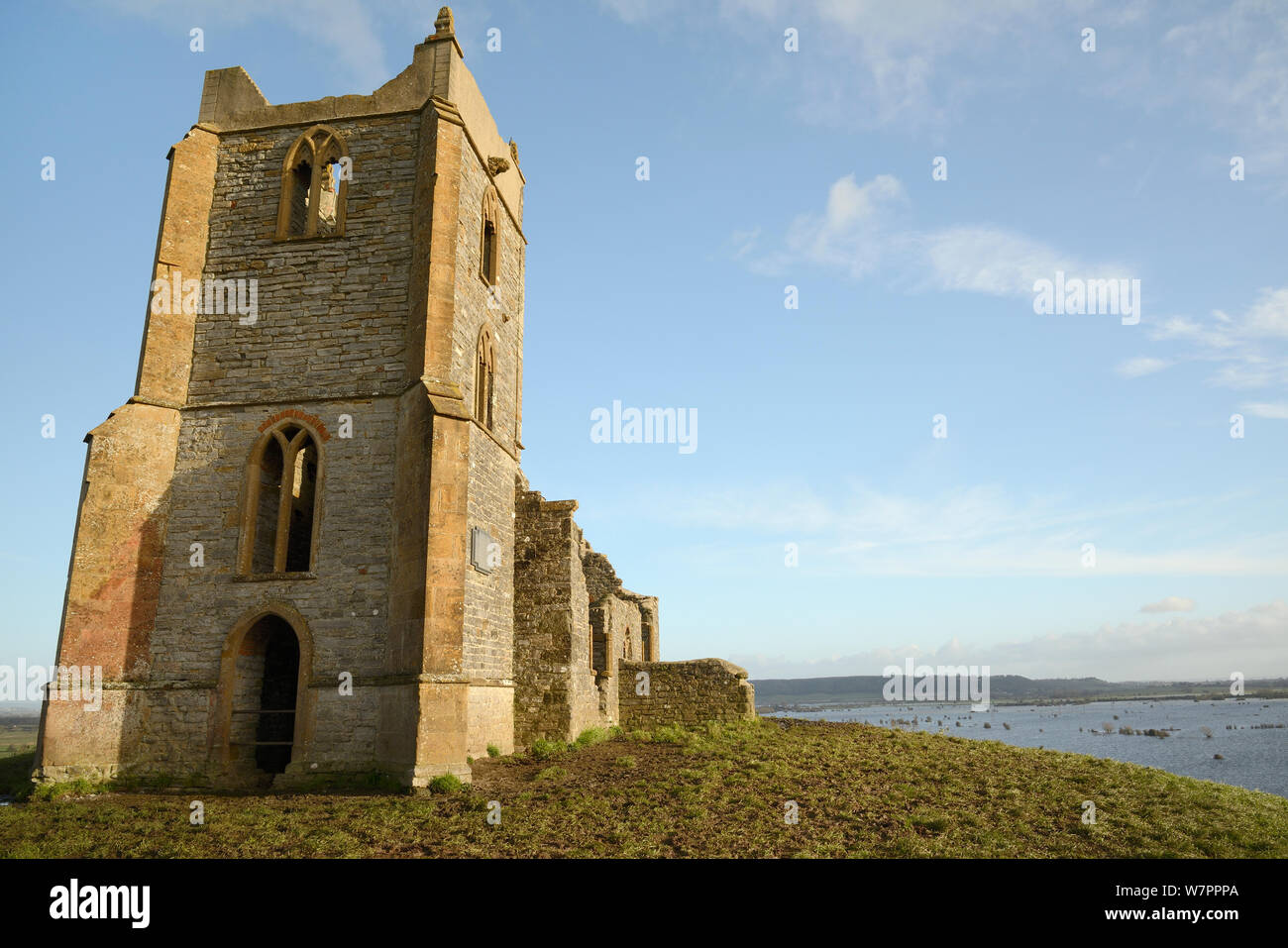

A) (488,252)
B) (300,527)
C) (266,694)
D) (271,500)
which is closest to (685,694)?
(266,694)

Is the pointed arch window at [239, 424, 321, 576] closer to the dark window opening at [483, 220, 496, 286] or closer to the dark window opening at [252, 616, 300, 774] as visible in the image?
the dark window opening at [252, 616, 300, 774]

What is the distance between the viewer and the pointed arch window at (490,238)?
54.9ft

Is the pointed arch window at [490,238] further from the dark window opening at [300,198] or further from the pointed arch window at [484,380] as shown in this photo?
the dark window opening at [300,198]

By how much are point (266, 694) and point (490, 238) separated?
10251 mm

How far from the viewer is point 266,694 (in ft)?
49.0

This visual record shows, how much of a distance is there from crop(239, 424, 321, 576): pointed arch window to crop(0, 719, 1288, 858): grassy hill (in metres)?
3.80

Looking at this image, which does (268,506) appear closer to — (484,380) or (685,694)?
(484,380)

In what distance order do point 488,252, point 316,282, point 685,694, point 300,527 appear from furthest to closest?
point 685,694 < point 488,252 < point 300,527 < point 316,282

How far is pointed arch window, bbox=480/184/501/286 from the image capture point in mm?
16719

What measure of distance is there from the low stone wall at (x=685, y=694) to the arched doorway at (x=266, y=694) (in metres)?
8.15

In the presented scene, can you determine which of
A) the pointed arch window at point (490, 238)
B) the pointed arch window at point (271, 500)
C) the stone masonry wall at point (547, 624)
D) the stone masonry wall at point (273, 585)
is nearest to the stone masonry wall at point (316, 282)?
the stone masonry wall at point (273, 585)

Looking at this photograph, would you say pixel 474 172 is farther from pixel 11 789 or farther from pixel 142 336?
pixel 11 789
